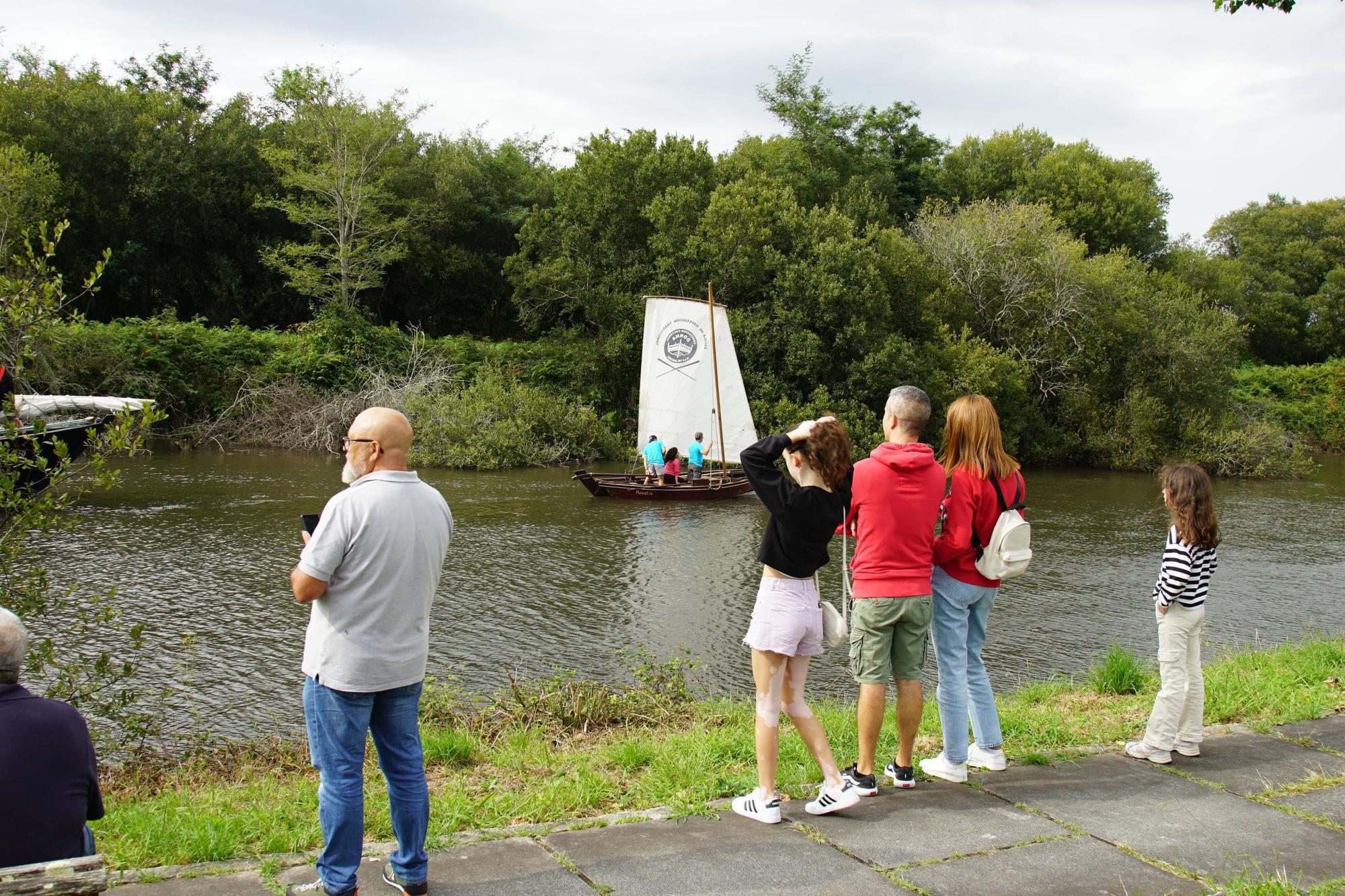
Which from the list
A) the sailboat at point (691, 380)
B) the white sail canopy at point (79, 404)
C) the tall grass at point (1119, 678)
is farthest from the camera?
the sailboat at point (691, 380)

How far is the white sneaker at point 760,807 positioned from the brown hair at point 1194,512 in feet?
8.93

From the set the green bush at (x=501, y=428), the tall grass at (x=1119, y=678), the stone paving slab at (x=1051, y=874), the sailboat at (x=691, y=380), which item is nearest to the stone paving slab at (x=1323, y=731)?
the tall grass at (x=1119, y=678)

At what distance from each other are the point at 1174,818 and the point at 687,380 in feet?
75.4

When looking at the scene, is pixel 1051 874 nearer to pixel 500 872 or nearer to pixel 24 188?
pixel 500 872

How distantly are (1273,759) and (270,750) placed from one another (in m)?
6.24

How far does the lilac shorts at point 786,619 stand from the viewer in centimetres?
445

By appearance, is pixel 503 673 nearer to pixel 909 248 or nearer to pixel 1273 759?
pixel 1273 759

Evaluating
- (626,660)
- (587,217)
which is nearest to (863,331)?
(587,217)

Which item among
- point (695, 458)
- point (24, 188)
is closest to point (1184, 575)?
point (695, 458)

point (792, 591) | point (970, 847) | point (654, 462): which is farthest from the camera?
point (654, 462)

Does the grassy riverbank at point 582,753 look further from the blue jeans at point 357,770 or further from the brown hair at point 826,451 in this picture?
the brown hair at point 826,451

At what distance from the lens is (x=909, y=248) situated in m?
37.3

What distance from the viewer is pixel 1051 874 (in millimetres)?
3840

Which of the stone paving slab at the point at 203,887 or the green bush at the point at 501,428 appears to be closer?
the stone paving slab at the point at 203,887
